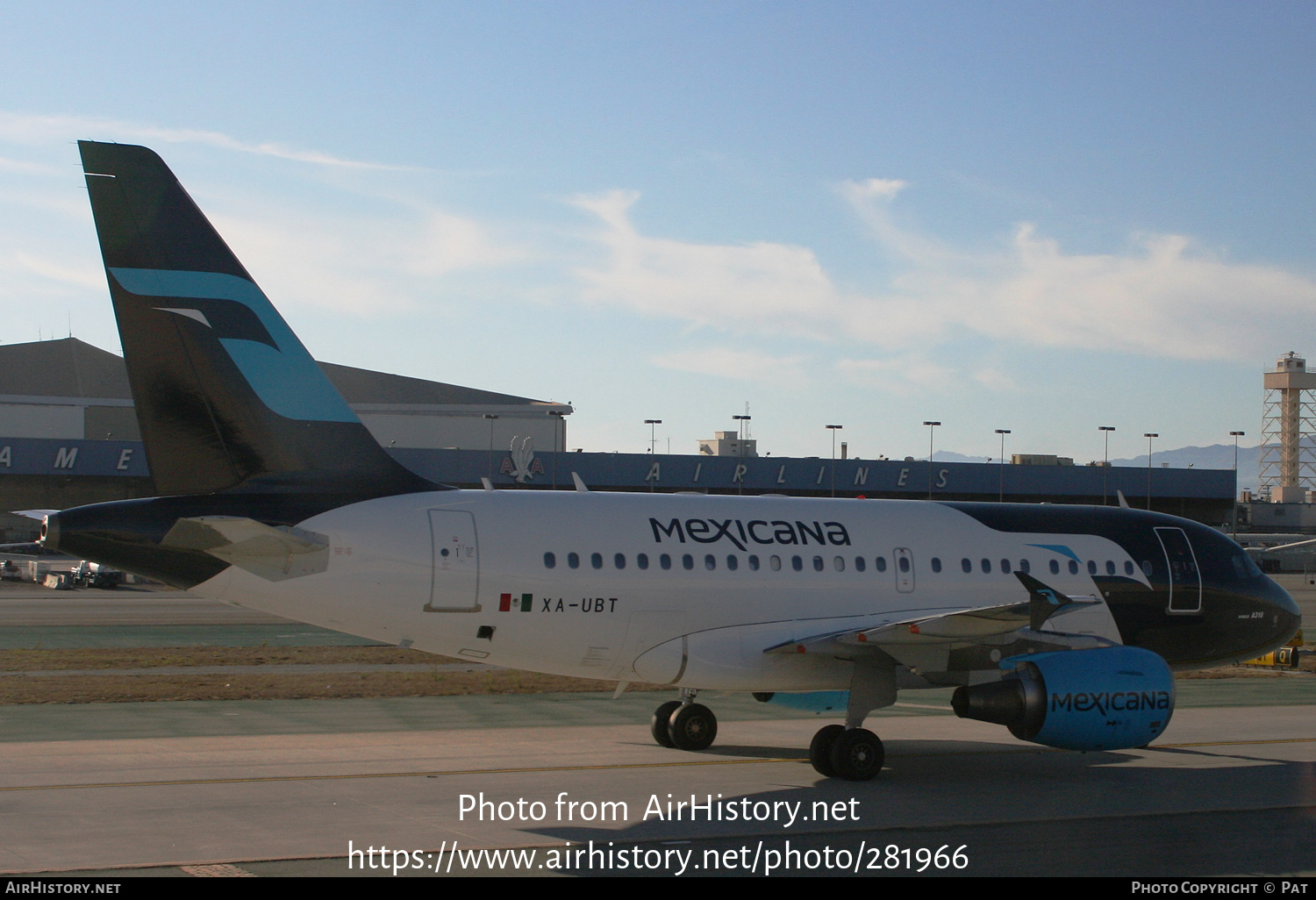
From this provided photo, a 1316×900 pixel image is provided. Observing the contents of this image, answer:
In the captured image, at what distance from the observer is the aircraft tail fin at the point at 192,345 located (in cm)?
1457

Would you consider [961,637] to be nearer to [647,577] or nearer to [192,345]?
[647,577]

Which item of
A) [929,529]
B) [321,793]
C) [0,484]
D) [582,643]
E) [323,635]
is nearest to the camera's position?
[321,793]

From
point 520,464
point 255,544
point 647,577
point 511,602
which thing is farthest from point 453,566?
point 520,464

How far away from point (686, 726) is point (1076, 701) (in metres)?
5.71

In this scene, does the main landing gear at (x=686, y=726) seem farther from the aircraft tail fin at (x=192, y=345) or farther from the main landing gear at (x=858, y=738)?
the aircraft tail fin at (x=192, y=345)

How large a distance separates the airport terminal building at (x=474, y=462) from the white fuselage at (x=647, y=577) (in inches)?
2214

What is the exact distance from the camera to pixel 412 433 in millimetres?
93375

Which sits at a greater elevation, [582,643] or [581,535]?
[581,535]

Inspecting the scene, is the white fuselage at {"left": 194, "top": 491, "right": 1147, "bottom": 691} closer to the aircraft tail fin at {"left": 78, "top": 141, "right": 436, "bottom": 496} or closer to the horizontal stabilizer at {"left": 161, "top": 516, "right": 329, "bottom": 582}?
the horizontal stabilizer at {"left": 161, "top": 516, "right": 329, "bottom": 582}

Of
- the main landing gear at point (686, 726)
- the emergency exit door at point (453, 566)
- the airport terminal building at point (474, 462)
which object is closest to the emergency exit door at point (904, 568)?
the main landing gear at point (686, 726)

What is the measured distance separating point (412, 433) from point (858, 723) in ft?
260

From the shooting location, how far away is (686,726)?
19.0m

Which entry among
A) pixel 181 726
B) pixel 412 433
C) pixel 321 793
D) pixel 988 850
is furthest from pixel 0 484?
pixel 988 850

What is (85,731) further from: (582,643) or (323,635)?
(323,635)
